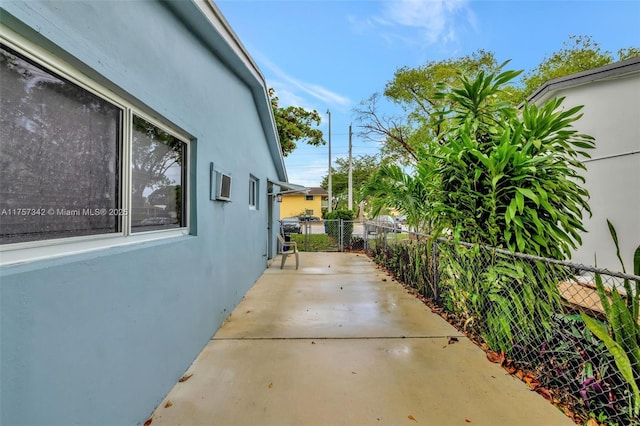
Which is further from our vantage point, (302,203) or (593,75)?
(302,203)

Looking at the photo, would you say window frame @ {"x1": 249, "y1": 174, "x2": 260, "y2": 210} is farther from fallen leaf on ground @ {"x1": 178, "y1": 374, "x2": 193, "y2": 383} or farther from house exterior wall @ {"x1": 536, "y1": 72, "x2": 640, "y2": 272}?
house exterior wall @ {"x1": 536, "y1": 72, "x2": 640, "y2": 272}

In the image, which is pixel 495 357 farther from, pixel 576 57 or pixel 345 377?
pixel 576 57

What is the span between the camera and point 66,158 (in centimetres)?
172

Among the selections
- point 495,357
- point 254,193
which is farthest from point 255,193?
point 495,357

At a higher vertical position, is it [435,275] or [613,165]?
[613,165]

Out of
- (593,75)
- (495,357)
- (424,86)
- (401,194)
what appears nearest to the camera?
(495,357)

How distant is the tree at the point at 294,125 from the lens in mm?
16859

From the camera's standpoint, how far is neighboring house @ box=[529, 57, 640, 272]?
4.93 meters

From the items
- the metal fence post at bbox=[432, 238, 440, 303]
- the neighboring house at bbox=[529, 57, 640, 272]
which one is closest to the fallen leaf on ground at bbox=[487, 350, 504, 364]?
the metal fence post at bbox=[432, 238, 440, 303]

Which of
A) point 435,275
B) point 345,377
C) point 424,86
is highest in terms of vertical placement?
point 424,86

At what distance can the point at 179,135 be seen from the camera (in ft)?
10.4

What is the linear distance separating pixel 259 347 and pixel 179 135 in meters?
2.62

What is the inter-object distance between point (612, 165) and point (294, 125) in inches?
578

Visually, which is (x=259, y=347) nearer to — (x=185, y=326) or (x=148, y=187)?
(x=185, y=326)
